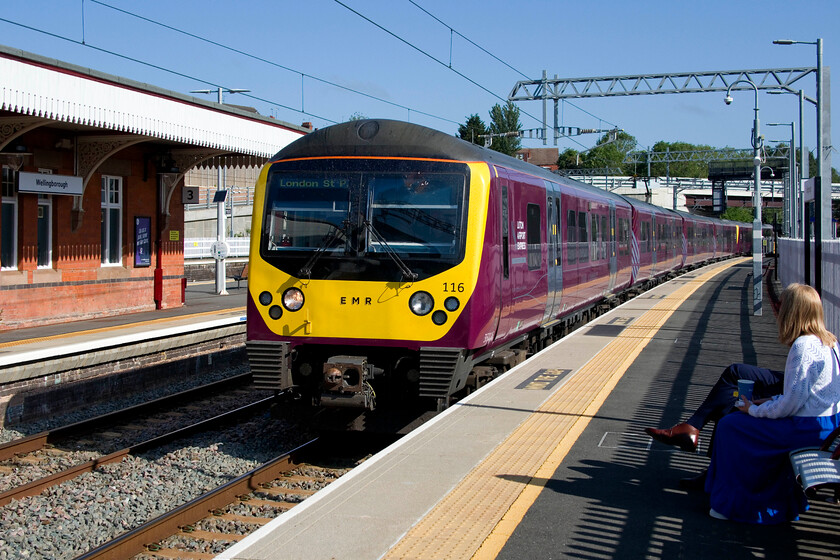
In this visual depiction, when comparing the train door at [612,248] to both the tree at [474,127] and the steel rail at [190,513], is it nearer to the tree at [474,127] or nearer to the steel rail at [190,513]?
the steel rail at [190,513]

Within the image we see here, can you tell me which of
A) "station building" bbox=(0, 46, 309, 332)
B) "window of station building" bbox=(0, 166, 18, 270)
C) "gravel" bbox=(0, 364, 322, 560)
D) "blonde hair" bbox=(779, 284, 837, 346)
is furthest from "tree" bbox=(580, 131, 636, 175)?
"blonde hair" bbox=(779, 284, 837, 346)

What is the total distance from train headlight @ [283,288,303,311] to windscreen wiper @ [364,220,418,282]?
923 mm

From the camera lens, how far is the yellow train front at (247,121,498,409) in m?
8.34

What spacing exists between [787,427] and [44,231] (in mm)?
14461

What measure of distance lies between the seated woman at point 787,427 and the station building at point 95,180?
11641 mm

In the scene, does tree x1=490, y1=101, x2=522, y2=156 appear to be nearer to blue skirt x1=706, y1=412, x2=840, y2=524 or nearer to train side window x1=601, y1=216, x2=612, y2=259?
train side window x1=601, y1=216, x2=612, y2=259

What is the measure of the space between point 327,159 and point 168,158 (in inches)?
466

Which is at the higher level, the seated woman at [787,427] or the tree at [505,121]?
the tree at [505,121]

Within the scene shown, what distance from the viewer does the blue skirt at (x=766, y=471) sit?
5246 mm

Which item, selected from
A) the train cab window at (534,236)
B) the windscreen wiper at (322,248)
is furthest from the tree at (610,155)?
the windscreen wiper at (322,248)

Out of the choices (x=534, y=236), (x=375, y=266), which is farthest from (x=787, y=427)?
(x=534, y=236)

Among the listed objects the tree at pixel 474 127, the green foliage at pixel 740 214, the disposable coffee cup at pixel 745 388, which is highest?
the tree at pixel 474 127

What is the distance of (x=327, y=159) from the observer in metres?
8.83

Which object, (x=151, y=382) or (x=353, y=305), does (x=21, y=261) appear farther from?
(x=353, y=305)
